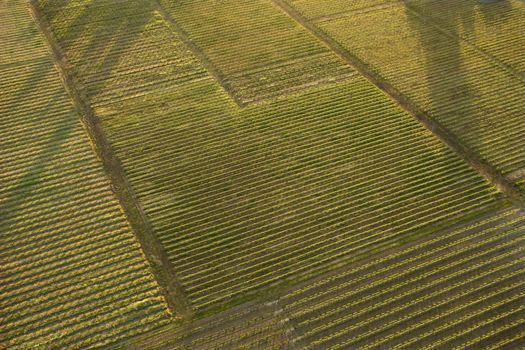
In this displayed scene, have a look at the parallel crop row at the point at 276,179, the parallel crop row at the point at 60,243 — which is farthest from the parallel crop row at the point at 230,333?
the parallel crop row at the point at 276,179

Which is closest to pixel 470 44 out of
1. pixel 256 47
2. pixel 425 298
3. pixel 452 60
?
pixel 452 60

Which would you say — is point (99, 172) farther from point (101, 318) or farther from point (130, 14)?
point (130, 14)

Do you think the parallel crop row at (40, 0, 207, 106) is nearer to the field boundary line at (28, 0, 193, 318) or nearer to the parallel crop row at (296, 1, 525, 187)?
the field boundary line at (28, 0, 193, 318)

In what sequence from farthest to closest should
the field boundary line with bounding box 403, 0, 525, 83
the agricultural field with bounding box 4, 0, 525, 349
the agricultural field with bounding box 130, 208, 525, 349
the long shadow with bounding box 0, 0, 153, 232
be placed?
the field boundary line with bounding box 403, 0, 525, 83
the long shadow with bounding box 0, 0, 153, 232
the agricultural field with bounding box 4, 0, 525, 349
the agricultural field with bounding box 130, 208, 525, 349

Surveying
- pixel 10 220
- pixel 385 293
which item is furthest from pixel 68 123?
pixel 385 293

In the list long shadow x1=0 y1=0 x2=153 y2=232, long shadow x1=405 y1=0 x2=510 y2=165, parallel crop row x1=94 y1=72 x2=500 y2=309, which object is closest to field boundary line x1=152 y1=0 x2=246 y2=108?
parallel crop row x1=94 y1=72 x2=500 y2=309

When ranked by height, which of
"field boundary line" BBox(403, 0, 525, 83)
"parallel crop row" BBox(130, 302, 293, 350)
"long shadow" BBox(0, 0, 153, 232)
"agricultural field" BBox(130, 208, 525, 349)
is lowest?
"parallel crop row" BBox(130, 302, 293, 350)
